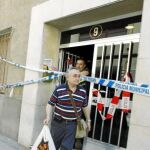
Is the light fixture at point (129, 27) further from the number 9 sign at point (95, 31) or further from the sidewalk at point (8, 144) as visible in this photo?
the sidewalk at point (8, 144)

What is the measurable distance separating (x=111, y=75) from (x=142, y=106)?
1.61 meters

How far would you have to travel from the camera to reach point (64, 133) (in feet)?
18.6

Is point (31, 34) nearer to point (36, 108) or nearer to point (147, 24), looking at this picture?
point (36, 108)

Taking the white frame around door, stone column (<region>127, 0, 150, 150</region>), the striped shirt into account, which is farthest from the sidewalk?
stone column (<region>127, 0, 150, 150</region>)

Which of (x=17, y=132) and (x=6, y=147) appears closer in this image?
(x=6, y=147)

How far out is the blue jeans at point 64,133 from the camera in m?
5.63

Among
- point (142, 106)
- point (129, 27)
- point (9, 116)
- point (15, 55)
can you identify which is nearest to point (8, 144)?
point (9, 116)

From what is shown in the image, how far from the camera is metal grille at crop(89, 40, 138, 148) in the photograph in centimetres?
633

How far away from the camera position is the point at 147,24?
528 centimetres

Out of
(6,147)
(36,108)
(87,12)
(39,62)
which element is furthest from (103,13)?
(6,147)

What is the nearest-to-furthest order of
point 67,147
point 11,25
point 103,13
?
point 67,147 → point 103,13 → point 11,25

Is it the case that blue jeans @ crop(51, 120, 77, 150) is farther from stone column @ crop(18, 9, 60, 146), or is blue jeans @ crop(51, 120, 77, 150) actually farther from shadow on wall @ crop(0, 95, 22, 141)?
shadow on wall @ crop(0, 95, 22, 141)

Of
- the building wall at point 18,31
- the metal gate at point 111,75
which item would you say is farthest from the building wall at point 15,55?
the metal gate at point 111,75

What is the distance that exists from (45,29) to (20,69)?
1367mm
